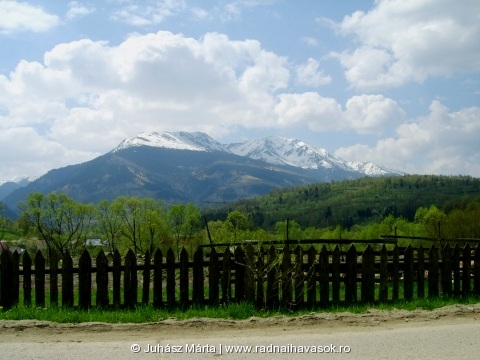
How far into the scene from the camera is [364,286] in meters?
11.8

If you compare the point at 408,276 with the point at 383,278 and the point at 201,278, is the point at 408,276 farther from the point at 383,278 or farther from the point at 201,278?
the point at 201,278

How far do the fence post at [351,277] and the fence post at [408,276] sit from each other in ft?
4.56

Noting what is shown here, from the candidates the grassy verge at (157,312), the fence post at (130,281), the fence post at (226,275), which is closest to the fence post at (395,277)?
the grassy verge at (157,312)

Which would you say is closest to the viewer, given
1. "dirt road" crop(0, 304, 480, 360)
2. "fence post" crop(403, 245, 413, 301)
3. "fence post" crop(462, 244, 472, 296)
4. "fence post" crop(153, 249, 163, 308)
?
"dirt road" crop(0, 304, 480, 360)

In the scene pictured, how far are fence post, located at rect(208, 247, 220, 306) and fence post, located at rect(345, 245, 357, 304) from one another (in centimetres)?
315

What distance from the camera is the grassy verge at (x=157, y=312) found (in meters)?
9.79

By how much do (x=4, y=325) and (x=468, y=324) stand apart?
8.87 meters

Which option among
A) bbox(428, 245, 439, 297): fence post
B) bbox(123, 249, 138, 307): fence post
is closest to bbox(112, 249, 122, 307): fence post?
bbox(123, 249, 138, 307): fence post

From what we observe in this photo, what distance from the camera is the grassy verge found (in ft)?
32.1

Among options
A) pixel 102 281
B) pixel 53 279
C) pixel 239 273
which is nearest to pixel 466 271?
pixel 239 273

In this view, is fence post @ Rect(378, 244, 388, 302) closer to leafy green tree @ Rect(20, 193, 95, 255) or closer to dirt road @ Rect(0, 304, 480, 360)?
dirt road @ Rect(0, 304, 480, 360)

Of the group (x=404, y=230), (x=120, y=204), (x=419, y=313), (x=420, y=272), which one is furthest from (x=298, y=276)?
(x=404, y=230)

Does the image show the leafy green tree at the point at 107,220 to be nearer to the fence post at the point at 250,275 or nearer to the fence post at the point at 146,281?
the fence post at the point at 146,281

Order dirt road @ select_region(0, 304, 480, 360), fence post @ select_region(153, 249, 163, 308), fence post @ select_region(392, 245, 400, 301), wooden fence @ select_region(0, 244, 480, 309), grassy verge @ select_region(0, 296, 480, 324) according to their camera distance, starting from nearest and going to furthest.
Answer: dirt road @ select_region(0, 304, 480, 360)
grassy verge @ select_region(0, 296, 480, 324)
wooden fence @ select_region(0, 244, 480, 309)
fence post @ select_region(153, 249, 163, 308)
fence post @ select_region(392, 245, 400, 301)
